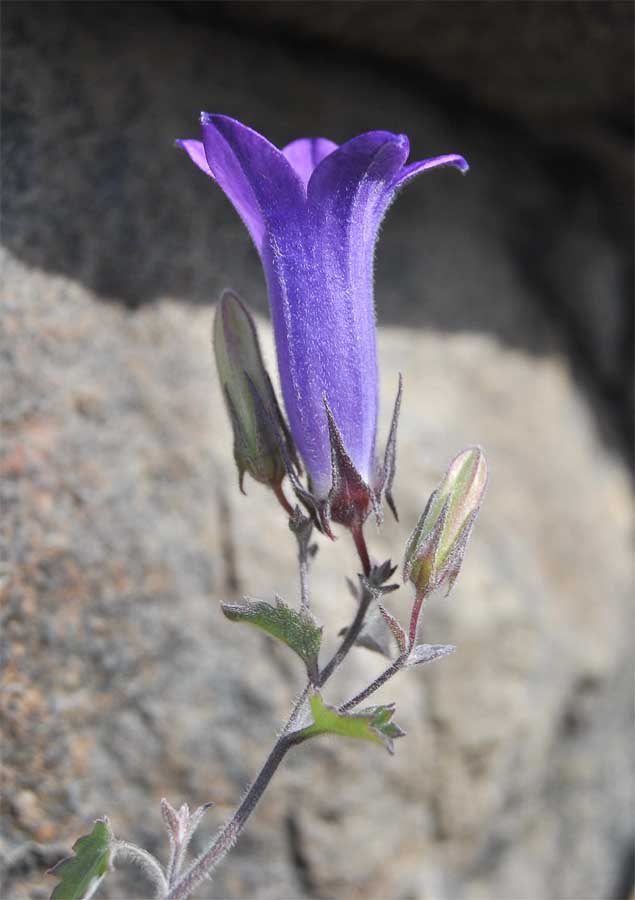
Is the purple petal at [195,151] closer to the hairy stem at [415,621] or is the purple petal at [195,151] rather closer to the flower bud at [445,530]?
the flower bud at [445,530]

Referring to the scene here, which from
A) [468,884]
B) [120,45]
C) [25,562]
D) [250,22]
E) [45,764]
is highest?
[250,22]

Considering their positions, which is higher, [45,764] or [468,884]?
[45,764]

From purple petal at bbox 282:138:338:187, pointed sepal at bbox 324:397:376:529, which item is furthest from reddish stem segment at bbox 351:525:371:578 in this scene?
purple petal at bbox 282:138:338:187

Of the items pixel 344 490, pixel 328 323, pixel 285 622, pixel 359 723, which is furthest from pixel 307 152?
pixel 359 723

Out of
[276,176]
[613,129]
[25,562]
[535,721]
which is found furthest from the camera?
[613,129]

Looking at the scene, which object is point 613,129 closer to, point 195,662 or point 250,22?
point 250,22

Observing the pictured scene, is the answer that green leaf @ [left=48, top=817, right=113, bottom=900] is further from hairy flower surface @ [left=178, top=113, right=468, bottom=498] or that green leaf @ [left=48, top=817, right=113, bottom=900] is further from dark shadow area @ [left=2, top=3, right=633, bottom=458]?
dark shadow area @ [left=2, top=3, right=633, bottom=458]

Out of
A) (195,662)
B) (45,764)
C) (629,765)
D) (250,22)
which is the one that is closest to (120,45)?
(250,22)

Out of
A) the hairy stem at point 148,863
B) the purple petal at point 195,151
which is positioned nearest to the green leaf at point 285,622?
the hairy stem at point 148,863
